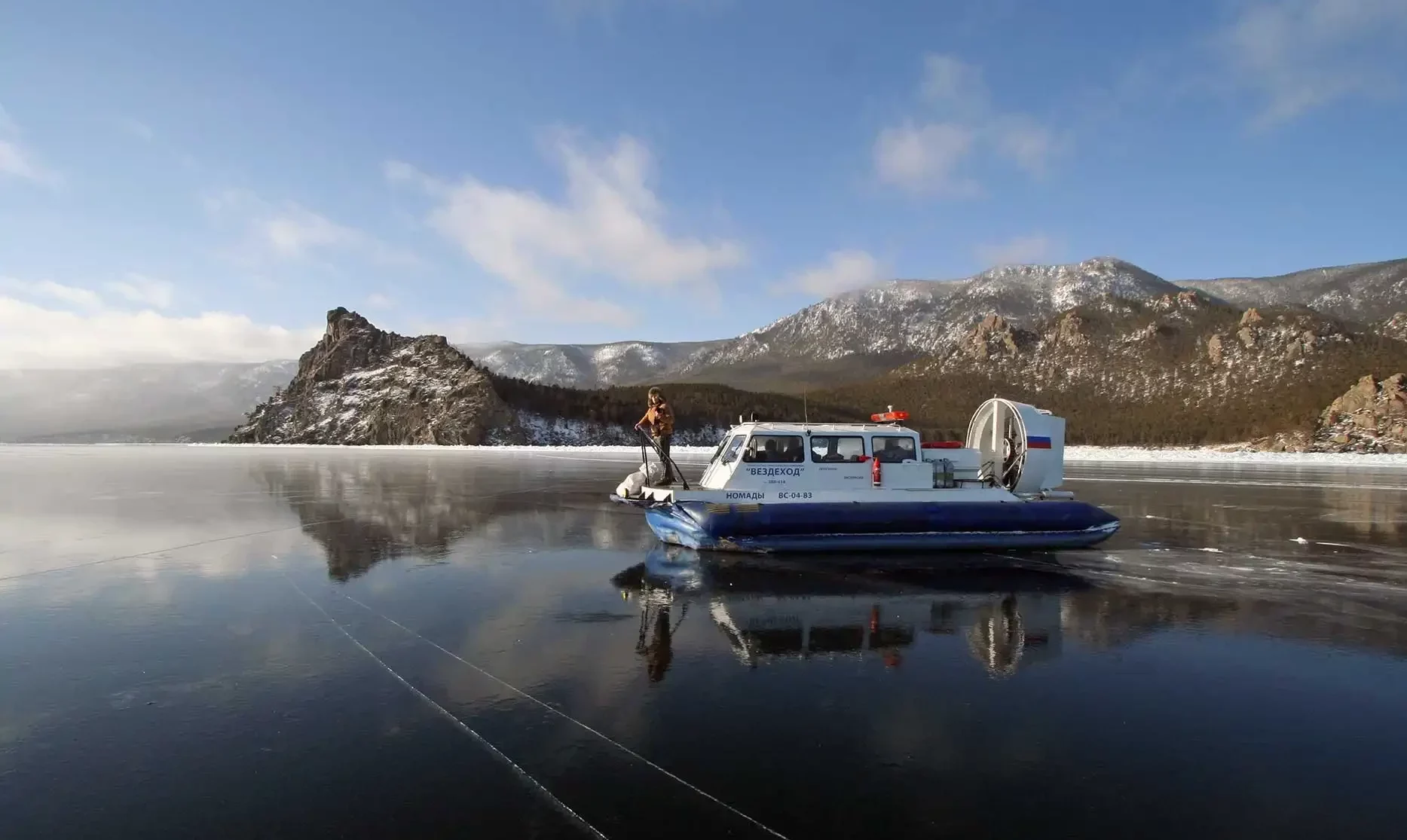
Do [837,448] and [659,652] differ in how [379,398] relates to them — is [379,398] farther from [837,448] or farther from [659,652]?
[659,652]

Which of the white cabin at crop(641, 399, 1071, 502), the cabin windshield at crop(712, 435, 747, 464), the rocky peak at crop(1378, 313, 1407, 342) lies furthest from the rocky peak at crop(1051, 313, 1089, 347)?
the cabin windshield at crop(712, 435, 747, 464)

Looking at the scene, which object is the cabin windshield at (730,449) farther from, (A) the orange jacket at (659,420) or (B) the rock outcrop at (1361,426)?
(B) the rock outcrop at (1361,426)

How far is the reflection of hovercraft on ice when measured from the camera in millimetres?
6844

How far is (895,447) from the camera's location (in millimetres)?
12422

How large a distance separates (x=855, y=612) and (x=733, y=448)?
467 centimetres

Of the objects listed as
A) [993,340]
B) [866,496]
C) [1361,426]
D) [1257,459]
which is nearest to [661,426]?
[866,496]

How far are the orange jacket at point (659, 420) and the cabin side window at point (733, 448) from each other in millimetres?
1161

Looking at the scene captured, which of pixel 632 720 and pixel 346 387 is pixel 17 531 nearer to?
pixel 632 720

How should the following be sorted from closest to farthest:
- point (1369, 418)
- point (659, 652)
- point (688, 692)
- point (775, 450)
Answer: point (688, 692)
point (659, 652)
point (775, 450)
point (1369, 418)

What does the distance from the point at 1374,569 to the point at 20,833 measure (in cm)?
1460

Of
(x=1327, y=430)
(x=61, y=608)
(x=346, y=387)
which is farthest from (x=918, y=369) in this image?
(x=61, y=608)

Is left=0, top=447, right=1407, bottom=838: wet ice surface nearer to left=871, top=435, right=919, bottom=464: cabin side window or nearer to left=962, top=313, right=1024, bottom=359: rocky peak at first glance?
left=871, top=435, right=919, bottom=464: cabin side window

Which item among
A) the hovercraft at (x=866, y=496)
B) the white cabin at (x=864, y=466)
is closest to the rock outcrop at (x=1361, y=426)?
the white cabin at (x=864, y=466)

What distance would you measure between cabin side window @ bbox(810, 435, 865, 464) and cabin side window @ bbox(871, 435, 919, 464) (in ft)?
0.83
